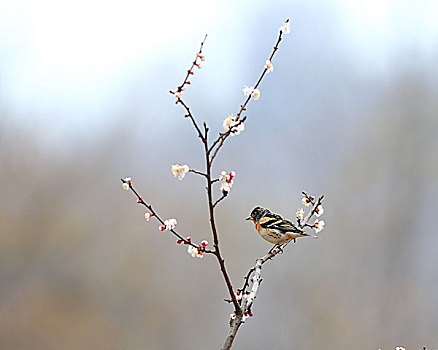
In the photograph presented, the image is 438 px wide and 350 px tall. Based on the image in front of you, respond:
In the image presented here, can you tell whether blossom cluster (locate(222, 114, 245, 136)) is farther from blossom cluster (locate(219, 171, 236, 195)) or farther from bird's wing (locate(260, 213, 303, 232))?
bird's wing (locate(260, 213, 303, 232))

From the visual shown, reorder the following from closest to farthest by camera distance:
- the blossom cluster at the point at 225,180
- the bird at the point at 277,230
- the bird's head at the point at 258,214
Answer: the blossom cluster at the point at 225,180, the bird at the point at 277,230, the bird's head at the point at 258,214

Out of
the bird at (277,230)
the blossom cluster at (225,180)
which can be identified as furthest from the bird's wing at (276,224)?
the blossom cluster at (225,180)

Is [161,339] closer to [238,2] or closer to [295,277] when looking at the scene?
[295,277]

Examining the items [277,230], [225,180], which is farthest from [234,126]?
[277,230]

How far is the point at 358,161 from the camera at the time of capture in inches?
59.1

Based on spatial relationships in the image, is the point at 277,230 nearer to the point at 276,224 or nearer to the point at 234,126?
the point at 276,224

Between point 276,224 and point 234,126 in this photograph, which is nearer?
point 234,126

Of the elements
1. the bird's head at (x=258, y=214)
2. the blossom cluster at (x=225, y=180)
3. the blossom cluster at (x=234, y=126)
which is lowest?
the blossom cluster at (x=225, y=180)

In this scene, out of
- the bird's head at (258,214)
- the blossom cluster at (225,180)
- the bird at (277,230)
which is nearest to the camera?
the blossom cluster at (225,180)

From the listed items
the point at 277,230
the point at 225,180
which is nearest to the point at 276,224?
the point at 277,230

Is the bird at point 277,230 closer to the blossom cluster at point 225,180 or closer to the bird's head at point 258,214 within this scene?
the bird's head at point 258,214

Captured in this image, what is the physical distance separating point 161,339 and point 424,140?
3.36ft

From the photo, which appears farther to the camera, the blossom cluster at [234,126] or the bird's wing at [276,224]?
the bird's wing at [276,224]

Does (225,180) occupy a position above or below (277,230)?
below
